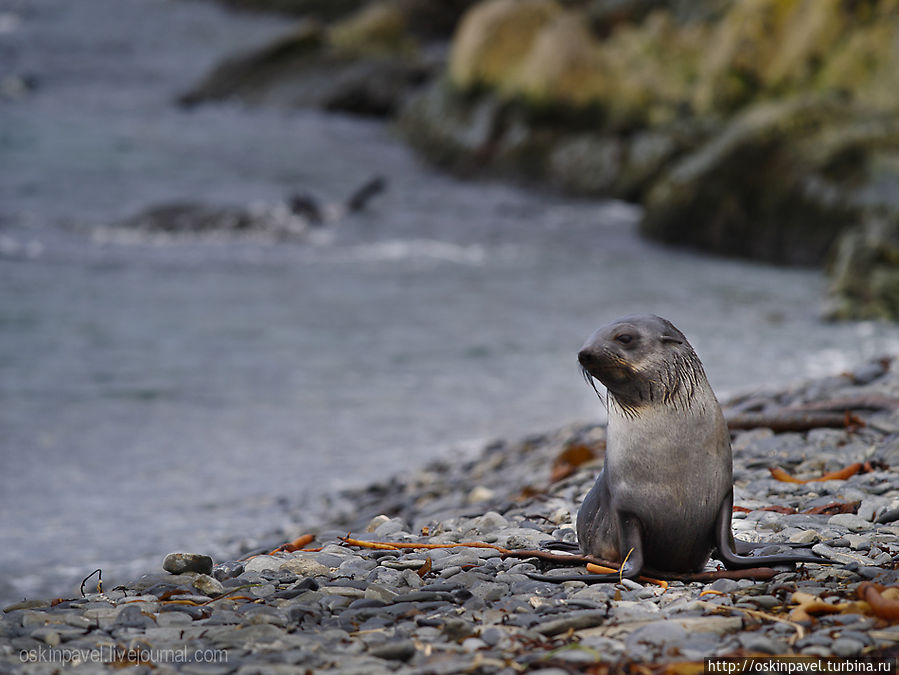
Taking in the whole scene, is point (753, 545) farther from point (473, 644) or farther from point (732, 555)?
point (473, 644)

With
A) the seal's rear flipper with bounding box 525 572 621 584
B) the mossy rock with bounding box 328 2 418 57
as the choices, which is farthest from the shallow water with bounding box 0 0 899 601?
the mossy rock with bounding box 328 2 418 57

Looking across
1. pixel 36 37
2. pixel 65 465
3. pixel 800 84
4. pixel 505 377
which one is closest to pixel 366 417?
pixel 505 377

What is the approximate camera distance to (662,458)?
158 inches

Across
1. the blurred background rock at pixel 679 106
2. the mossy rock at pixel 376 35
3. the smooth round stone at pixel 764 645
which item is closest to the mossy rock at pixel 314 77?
the blurred background rock at pixel 679 106

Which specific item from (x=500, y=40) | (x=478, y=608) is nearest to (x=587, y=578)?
(x=478, y=608)

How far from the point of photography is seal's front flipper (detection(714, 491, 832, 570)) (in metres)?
3.96

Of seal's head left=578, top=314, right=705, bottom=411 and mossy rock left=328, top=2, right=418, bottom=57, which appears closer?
seal's head left=578, top=314, right=705, bottom=411

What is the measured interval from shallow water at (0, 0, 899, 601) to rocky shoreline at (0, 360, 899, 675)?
6.96ft

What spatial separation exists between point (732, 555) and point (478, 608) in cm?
96

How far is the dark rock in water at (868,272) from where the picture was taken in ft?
37.6

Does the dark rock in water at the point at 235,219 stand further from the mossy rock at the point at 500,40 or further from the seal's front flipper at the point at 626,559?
the seal's front flipper at the point at 626,559

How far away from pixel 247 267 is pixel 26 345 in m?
4.05

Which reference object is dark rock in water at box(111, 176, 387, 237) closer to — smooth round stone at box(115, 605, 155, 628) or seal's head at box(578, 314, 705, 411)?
seal's head at box(578, 314, 705, 411)

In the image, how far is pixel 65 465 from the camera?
827 centimetres
